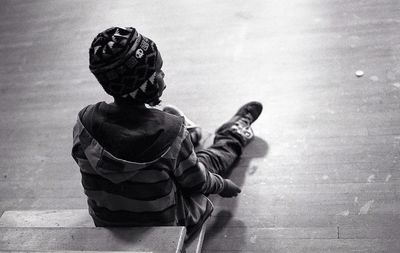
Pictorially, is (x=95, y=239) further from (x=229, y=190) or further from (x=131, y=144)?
(x=229, y=190)

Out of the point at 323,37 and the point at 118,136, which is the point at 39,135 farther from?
the point at 323,37

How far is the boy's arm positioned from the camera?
1637 millimetres

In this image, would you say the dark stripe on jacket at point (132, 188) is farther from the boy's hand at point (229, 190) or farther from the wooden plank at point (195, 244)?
the boy's hand at point (229, 190)

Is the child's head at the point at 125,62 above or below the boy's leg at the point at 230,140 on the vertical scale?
above

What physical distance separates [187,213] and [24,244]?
567 mm

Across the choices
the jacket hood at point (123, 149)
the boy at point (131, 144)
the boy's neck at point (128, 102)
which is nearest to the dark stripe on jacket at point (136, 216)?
the boy at point (131, 144)

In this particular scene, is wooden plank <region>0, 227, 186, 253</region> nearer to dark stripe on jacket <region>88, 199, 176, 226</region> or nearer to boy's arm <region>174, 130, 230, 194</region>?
dark stripe on jacket <region>88, 199, 176, 226</region>

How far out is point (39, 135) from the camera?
2.92m

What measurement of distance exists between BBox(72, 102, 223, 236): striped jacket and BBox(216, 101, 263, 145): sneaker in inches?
29.2

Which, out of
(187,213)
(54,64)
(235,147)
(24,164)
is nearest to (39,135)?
(24,164)

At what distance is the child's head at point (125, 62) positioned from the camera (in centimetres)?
144

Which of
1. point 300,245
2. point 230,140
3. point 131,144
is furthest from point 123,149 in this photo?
point 230,140

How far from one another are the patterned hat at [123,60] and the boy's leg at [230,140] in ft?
2.64

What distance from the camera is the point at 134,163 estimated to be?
1514mm
